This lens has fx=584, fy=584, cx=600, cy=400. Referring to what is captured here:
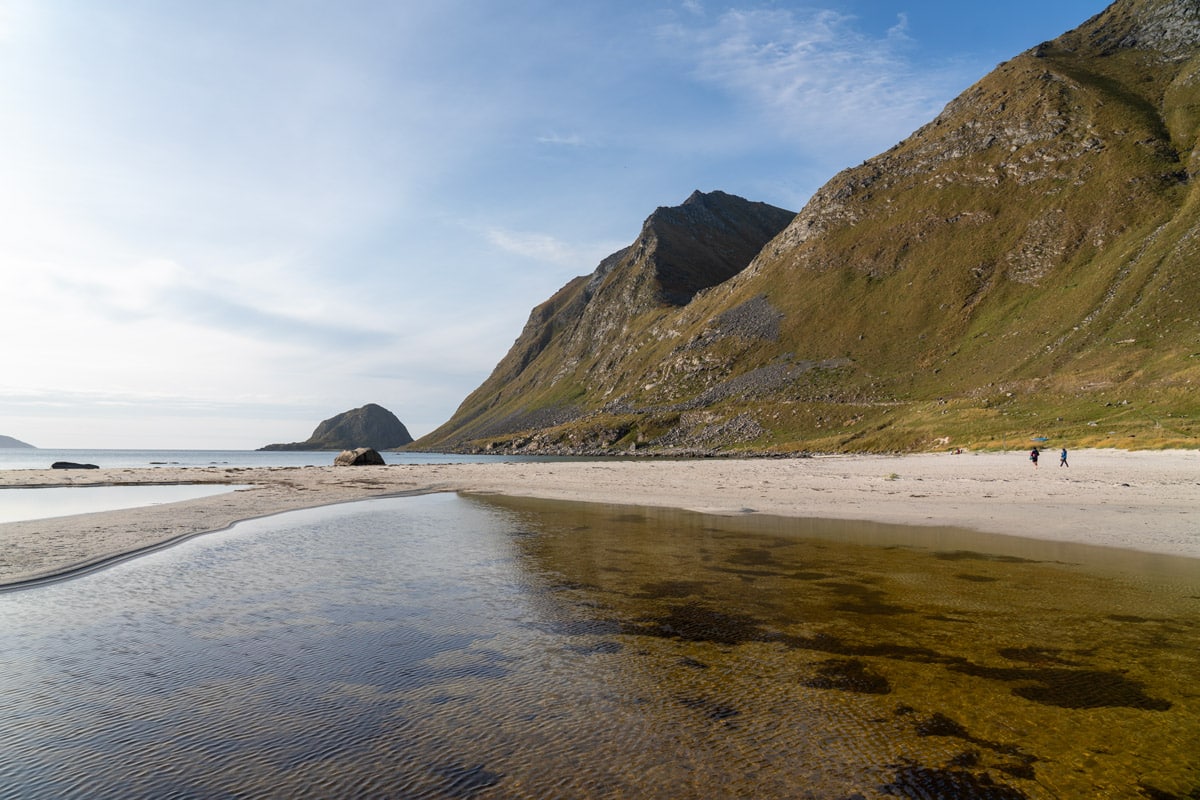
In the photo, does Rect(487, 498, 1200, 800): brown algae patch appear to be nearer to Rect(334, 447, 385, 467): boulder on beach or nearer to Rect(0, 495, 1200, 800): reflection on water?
Rect(0, 495, 1200, 800): reflection on water

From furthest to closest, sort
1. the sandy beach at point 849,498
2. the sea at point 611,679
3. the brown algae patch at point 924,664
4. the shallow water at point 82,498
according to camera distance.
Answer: the shallow water at point 82,498
the sandy beach at point 849,498
the brown algae patch at point 924,664
the sea at point 611,679

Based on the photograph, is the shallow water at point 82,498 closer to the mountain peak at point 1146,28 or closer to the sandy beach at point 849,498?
the sandy beach at point 849,498

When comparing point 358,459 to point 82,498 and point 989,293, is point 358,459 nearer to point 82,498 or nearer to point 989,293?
point 82,498

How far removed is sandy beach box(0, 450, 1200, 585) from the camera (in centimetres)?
2400

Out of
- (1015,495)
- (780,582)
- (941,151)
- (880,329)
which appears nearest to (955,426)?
(1015,495)

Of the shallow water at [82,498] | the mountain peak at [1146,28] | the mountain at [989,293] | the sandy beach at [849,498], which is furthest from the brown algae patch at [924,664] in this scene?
the mountain peak at [1146,28]

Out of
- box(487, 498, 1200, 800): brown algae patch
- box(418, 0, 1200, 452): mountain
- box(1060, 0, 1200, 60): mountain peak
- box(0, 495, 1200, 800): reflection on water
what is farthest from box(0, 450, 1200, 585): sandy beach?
box(1060, 0, 1200, 60): mountain peak

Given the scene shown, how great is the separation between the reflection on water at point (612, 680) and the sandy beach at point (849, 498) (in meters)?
4.04

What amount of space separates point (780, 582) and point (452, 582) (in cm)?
1054

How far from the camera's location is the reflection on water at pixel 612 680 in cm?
776

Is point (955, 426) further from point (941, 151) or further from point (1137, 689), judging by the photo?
point (941, 151)

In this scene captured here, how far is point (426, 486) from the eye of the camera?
58062 millimetres

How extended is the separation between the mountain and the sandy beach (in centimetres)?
1582

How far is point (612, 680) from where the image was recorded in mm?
11102
